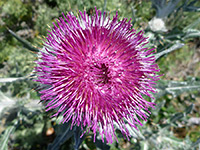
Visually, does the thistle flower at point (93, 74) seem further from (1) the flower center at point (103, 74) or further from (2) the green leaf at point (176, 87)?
(2) the green leaf at point (176, 87)

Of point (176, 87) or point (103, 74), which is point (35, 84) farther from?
point (176, 87)

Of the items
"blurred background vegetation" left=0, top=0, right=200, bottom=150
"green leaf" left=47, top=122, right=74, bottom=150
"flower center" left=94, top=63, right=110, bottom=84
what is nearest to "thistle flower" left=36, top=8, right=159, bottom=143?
"flower center" left=94, top=63, right=110, bottom=84

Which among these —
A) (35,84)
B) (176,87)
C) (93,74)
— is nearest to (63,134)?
(93,74)

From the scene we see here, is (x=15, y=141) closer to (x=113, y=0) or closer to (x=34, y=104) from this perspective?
(x=34, y=104)

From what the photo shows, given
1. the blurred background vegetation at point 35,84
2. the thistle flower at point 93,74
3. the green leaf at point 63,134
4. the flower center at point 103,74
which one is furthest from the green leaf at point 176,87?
the green leaf at point 63,134

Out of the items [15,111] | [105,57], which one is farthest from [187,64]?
[15,111]

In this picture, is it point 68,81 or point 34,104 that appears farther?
point 34,104
